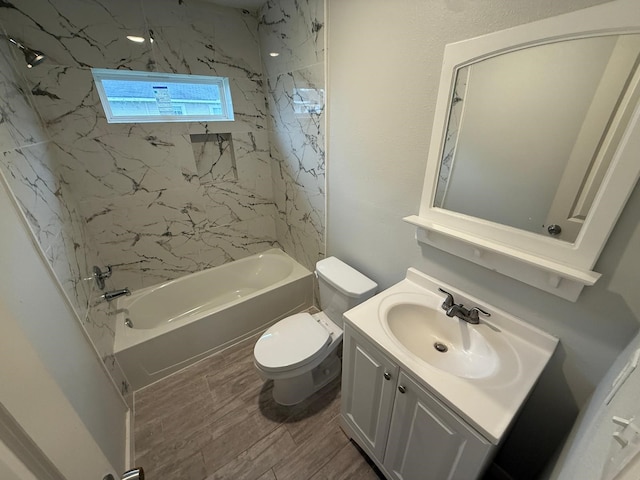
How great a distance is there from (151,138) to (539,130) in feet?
7.41

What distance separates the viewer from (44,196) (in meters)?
1.30

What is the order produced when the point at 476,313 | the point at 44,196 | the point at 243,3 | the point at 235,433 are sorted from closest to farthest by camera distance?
the point at 476,313
the point at 44,196
the point at 235,433
the point at 243,3

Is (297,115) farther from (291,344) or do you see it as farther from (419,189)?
(291,344)

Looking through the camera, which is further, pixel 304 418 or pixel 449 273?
pixel 304 418

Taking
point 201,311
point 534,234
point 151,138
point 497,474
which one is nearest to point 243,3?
point 151,138

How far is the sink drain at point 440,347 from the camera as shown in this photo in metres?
1.12

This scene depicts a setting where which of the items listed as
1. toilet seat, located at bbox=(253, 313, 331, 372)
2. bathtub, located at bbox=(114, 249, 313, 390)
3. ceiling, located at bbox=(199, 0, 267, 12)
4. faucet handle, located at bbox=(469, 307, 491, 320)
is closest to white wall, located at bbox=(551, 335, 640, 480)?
faucet handle, located at bbox=(469, 307, 491, 320)

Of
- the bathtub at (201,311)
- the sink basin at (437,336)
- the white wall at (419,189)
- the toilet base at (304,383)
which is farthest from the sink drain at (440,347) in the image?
the bathtub at (201,311)

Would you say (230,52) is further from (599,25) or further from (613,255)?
(613,255)

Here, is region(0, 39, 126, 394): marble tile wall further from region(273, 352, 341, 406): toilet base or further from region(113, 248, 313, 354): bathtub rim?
region(273, 352, 341, 406): toilet base

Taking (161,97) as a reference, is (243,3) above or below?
above

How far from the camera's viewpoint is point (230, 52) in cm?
198

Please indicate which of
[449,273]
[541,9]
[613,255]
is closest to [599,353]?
[613,255]

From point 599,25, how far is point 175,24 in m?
2.22
